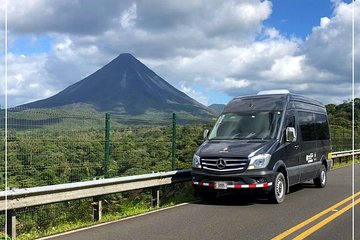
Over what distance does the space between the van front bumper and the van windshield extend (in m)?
1.15

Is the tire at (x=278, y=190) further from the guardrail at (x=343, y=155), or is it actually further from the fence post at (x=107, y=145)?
the guardrail at (x=343, y=155)

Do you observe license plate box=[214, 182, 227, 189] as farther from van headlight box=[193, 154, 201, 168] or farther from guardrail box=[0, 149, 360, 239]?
guardrail box=[0, 149, 360, 239]

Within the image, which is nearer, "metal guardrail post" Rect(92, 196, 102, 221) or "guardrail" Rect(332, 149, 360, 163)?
"metal guardrail post" Rect(92, 196, 102, 221)

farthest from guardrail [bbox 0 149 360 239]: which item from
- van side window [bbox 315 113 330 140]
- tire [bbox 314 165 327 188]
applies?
van side window [bbox 315 113 330 140]

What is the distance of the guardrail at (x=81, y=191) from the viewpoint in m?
7.39

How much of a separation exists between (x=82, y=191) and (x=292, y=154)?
18.7ft

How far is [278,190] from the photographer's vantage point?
11.0m

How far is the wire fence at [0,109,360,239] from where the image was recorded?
9312mm

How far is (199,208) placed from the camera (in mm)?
10273

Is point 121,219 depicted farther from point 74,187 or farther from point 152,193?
point 152,193

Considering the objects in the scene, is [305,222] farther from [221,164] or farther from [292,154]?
[292,154]

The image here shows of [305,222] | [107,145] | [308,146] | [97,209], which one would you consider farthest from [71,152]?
[308,146]

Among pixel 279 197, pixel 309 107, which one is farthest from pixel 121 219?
Result: pixel 309 107

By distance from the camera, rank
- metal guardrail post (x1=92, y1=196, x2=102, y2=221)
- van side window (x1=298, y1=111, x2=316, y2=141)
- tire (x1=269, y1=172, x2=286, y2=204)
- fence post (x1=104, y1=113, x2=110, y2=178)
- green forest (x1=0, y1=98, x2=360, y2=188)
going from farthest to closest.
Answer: van side window (x1=298, y1=111, x2=316, y2=141) < fence post (x1=104, y1=113, x2=110, y2=178) < tire (x1=269, y1=172, x2=286, y2=204) < green forest (x1=0, y1=98, x2=360, y2=188) < metal guardrail post (x1=92, y1=196, x2=102, y2=221)
